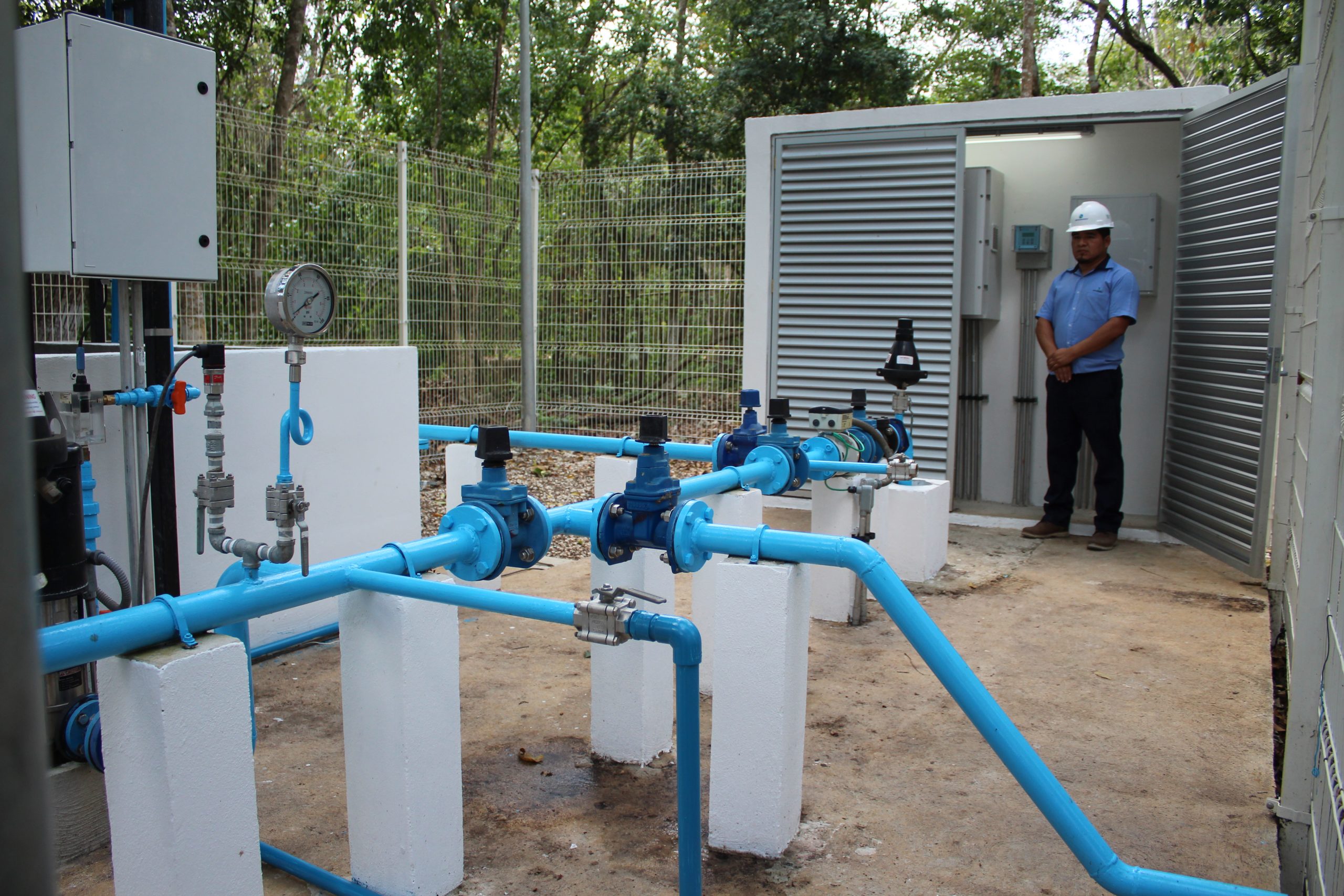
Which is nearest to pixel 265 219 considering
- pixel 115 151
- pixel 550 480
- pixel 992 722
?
pixel 550 480

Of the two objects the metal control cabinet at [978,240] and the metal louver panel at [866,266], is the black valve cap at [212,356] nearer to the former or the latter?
the metal louver panel at [866,266]

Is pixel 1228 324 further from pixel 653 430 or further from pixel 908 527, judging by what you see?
pixel 653 430

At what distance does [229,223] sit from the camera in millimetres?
5797

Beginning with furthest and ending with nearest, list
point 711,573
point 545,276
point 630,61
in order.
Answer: point 630,61
point 545,276
point 711,573

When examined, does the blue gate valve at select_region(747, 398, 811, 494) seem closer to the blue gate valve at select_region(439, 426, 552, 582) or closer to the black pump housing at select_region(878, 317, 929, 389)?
the blue gate valve at select_region(439, 426, 552, 582)

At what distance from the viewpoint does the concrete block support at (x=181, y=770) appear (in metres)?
1.73

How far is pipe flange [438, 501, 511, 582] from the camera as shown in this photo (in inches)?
85.7

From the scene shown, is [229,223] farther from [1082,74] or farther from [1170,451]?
[1082,74]

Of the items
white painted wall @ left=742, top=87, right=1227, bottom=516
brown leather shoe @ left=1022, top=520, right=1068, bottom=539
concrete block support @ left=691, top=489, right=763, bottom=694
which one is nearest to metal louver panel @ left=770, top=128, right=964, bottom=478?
white painted wall @ left=742, top=87, right=1227, bottom=516

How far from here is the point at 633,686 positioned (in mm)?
2895

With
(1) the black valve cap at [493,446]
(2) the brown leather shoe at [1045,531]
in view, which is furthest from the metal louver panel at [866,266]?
(1) the black valve cap at [493,446]

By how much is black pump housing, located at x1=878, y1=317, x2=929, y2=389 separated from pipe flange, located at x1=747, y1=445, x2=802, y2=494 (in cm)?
173

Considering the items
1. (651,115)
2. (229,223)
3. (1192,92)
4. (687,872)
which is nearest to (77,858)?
(687,872)

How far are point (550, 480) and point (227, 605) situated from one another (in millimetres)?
5606
